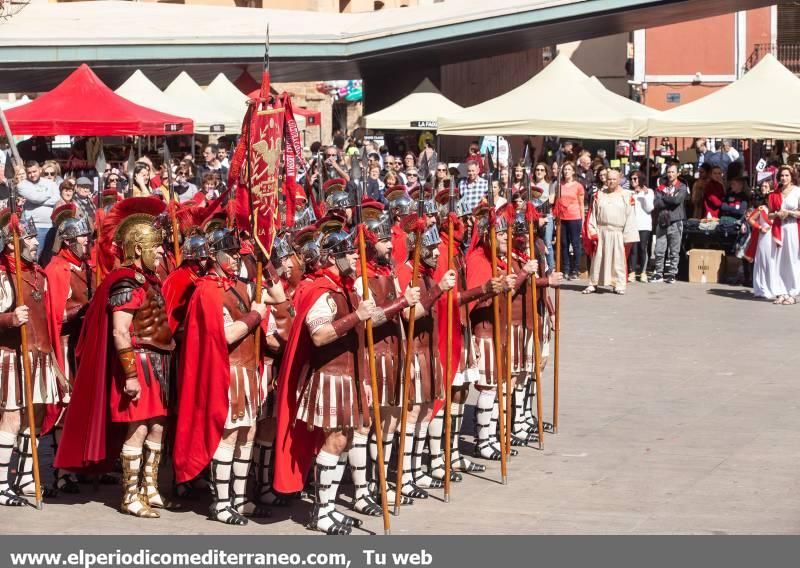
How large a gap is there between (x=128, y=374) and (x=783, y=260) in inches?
458

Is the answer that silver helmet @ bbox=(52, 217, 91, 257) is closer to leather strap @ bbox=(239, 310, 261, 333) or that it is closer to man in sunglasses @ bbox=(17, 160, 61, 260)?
leather strap @ bbox=(239, 310, 261, 333)

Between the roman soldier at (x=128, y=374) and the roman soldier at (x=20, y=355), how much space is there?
0.29 m

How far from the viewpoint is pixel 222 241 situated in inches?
351

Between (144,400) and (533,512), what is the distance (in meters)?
2.37

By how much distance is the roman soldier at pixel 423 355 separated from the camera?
9445 mm

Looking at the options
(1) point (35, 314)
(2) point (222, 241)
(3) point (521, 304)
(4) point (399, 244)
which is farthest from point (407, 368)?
(1) point (35, 314)

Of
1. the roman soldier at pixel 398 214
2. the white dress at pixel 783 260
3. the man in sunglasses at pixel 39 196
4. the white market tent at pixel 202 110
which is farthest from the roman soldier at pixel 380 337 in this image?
the white market tent at pixel 202 110

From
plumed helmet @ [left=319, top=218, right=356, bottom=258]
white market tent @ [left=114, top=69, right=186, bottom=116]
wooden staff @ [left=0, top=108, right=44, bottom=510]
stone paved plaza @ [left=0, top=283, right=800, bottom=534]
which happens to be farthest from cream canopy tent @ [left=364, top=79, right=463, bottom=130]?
plumed helmet @ [left=319, top=218, right=356, bottom=258]

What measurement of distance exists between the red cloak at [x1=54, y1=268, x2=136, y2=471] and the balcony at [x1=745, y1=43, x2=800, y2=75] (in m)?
38.7

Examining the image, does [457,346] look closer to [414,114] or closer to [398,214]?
[398,214]

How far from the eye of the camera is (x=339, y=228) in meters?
8.95
